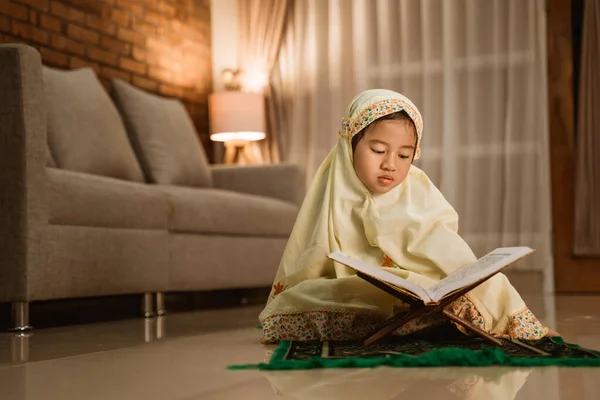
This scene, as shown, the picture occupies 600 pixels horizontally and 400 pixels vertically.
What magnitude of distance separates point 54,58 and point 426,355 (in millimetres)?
3115

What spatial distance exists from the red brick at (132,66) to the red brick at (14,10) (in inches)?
32.5

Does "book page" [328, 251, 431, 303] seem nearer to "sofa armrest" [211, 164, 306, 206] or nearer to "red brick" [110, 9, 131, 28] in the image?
"sofa armrest" [211, 164, 306, 206]

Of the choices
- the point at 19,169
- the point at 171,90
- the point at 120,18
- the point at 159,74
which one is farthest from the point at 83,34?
the point at 19,169

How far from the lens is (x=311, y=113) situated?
17.2 ft

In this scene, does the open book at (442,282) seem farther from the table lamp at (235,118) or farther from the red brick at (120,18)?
the table lamp at (235,118)

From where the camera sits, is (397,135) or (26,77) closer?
(397,135)

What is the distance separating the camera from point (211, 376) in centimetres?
136

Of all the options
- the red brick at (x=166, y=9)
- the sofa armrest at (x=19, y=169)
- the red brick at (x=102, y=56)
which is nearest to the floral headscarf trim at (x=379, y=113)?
the sofa armrest at (x=19, y=169)

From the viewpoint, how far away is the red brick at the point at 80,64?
13.5 ft

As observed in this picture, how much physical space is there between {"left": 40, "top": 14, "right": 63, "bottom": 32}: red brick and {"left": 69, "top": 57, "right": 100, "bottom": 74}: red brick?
0.17 meters

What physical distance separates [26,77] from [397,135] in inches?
49.8

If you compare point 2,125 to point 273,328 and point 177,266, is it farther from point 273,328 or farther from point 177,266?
point 273,328

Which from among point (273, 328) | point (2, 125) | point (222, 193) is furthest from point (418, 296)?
point (222, 193)

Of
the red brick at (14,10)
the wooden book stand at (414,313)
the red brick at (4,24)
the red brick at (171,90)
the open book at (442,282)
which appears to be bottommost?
the wooden book stand at (414,313)
